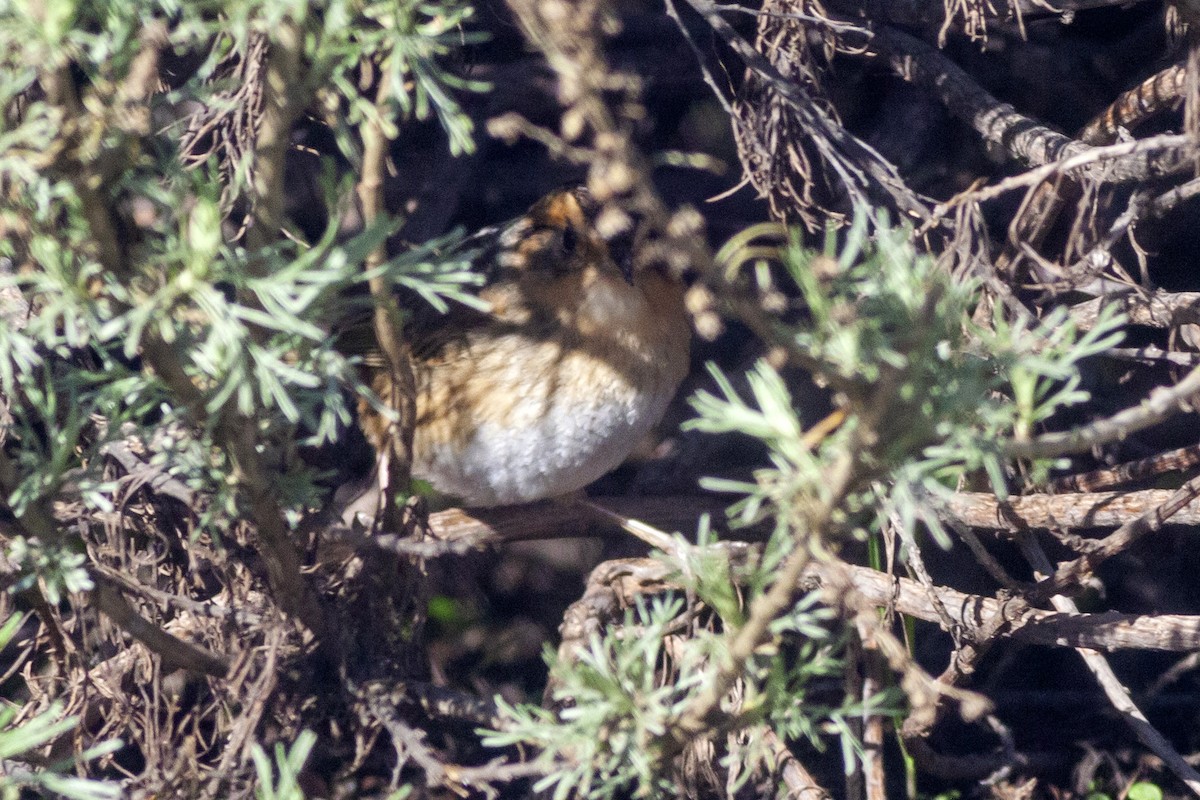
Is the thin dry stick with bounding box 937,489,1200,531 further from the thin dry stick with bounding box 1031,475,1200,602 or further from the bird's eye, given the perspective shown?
the bird's eye

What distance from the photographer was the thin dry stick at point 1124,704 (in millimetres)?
2330

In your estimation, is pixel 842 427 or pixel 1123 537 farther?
pixel 1123 537

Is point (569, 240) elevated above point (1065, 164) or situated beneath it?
situated beneath

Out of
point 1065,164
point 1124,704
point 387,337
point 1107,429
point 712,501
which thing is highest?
point 1065,164

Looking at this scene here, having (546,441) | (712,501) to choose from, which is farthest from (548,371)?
(712,501)

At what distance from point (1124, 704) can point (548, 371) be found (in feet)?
4.85

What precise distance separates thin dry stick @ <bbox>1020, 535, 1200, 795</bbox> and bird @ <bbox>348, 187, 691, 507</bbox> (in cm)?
98

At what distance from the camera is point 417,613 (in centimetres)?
225

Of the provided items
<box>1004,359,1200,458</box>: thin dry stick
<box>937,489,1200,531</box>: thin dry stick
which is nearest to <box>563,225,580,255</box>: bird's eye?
<box>937,489,1200,531</box>: thin dry stick

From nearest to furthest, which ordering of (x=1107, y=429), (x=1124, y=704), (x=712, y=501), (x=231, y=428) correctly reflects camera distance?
1. (x=1107, y=429)
2. (x=231, y=428)
3. (x=1124, y=704)
4. (x=712, y=501)

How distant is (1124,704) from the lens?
236 centimetres

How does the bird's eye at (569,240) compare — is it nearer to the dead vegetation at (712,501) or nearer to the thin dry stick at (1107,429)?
the dead vegetation at (712,501)

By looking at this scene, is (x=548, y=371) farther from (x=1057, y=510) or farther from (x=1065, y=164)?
(x=1065, y=164)

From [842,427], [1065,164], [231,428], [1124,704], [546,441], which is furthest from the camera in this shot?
[546,441]
